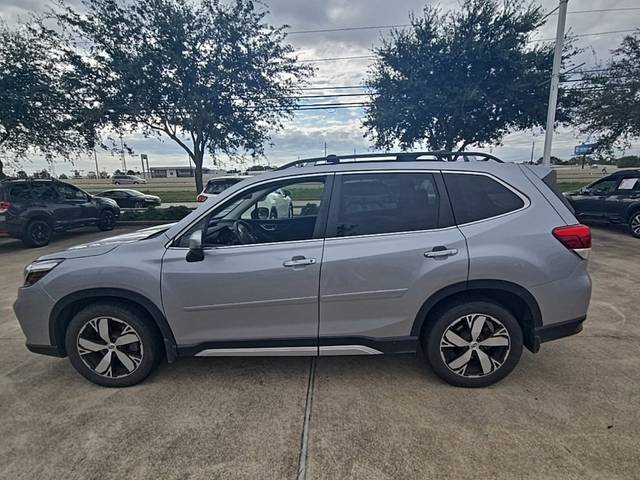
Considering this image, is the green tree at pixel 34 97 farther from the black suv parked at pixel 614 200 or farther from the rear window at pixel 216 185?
the black suv parked at pixel 614 200

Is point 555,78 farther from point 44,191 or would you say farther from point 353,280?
point 44,191

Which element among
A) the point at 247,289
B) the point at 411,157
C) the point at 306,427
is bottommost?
the point at 306,427

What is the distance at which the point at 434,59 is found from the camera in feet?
36.8

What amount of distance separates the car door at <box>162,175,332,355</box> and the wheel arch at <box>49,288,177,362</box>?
98mm

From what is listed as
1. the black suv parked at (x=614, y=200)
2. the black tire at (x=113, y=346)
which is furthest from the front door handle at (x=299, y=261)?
the black suv parked at (x=614, y=200)

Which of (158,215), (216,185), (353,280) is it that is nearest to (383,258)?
(353,280)

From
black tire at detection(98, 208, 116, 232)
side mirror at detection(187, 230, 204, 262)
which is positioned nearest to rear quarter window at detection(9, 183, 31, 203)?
black tire at detection(98, 208, 116, 232)

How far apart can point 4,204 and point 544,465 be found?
10.4 m

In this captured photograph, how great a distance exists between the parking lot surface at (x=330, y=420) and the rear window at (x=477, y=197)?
1.35m

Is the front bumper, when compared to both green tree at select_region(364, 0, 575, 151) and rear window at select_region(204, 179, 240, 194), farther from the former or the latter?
green tree at select_region(364, 0, 575, 151)

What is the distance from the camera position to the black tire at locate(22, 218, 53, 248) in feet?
25.8

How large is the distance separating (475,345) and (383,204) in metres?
1.28

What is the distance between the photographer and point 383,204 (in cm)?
248

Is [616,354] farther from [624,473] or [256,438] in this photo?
[256,438]
